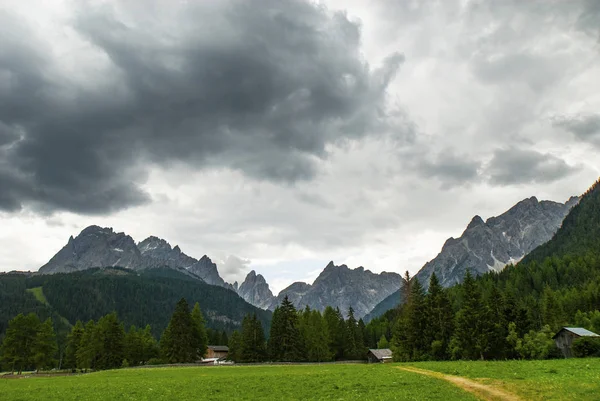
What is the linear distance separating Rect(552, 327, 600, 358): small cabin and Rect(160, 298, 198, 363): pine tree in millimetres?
Result: 80403

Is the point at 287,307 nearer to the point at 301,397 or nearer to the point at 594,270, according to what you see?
the point at 301,397

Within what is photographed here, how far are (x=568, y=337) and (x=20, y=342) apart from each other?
117 meters

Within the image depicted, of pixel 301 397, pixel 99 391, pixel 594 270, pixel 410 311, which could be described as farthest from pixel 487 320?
pixel 594 270

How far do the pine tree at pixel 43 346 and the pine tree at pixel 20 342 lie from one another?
85 cm

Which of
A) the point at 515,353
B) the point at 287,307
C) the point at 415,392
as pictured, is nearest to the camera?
the point at 415,392

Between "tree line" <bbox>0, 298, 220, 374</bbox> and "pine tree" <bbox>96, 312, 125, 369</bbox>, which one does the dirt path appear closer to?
"tree line" <bbox>0, 298, 220, 374</bbox>

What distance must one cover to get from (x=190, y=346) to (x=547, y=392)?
94345 mm

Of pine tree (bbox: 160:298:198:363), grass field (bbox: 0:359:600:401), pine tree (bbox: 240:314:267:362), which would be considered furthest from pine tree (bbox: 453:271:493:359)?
pine tree (bbox: 160:298:198:363)

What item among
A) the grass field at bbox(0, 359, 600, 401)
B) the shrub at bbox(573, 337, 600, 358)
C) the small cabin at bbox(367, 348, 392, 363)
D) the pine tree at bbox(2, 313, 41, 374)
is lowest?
the small cabin at bbox(367, 348, 392, 363)

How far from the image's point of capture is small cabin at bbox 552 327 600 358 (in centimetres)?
6812

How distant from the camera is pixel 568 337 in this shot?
71.1 metres

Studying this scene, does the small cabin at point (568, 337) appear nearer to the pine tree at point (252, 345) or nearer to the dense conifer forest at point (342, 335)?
the dense conifer forest at point (342, 335)

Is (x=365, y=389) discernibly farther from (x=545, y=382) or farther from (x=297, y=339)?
(x=297, y=339)

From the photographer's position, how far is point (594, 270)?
186 meters
